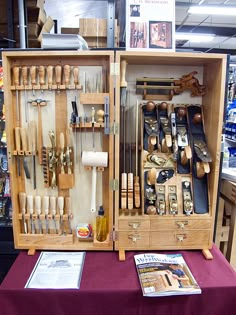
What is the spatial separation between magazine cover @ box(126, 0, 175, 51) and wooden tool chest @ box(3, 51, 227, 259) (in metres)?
0.08

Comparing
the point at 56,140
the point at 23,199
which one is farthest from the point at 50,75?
the point at 23,199

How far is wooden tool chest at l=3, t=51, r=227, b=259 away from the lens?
4.97ft

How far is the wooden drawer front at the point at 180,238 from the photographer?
1581 millimetres

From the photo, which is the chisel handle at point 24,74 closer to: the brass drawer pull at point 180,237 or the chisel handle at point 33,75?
the chisel handle at point 33,75

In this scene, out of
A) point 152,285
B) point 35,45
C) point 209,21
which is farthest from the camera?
point 209,21

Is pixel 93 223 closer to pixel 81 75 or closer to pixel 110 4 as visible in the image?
pixel 81 75

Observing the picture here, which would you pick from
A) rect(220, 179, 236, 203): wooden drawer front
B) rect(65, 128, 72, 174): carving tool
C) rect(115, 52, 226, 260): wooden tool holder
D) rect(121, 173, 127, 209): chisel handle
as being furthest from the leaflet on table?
rect(220, 179, 236, 203): wooden drawer front

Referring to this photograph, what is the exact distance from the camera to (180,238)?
1583 millimetres

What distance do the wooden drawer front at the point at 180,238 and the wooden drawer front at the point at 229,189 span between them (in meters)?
0.48

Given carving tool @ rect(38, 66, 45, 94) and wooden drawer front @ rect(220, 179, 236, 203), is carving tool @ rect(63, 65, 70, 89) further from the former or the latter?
wooden drawer front @ rect(220, 179, 236, 203)

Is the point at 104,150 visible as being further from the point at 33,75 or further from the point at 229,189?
the point at 229,189

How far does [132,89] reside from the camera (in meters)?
1.68

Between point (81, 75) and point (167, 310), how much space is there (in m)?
1.28

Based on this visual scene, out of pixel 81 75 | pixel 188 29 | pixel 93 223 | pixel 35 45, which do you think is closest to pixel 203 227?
pixel 93 223
